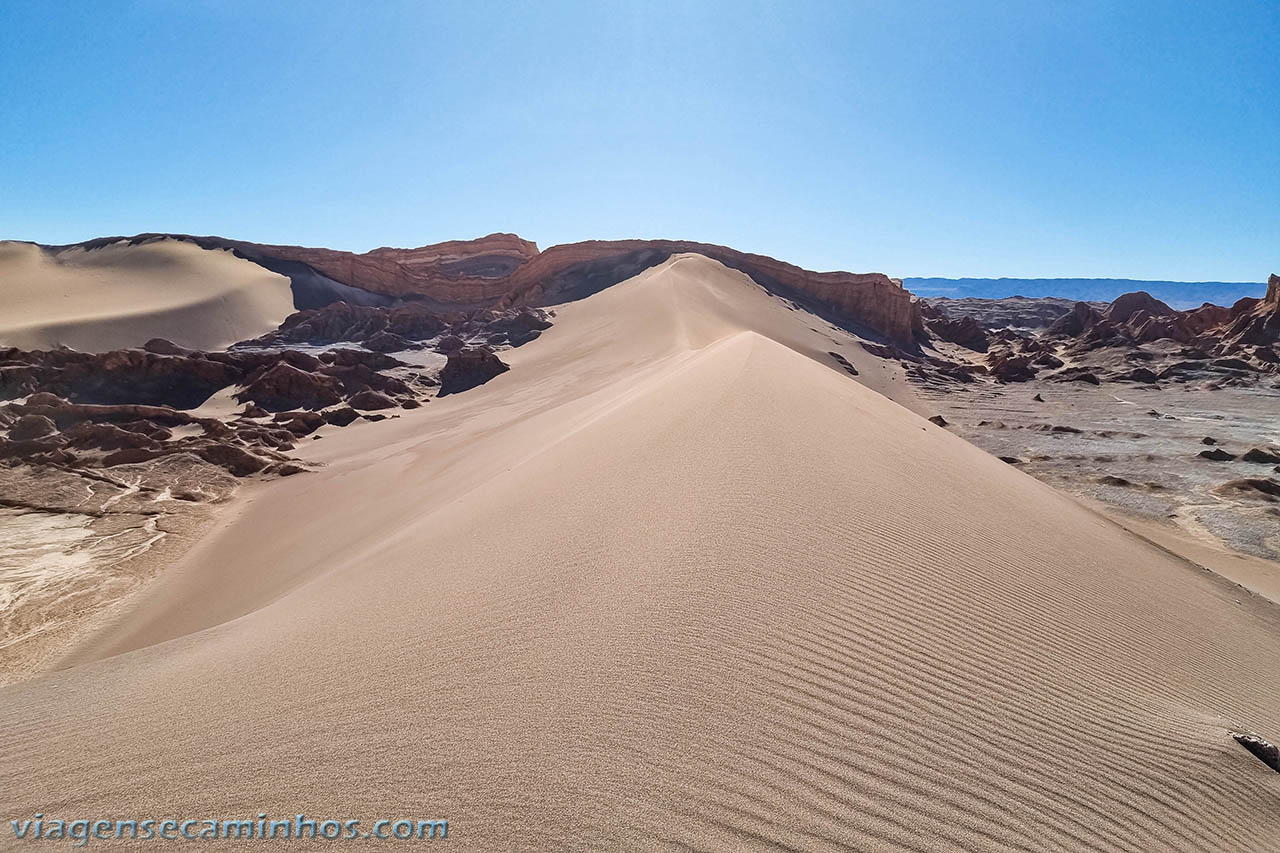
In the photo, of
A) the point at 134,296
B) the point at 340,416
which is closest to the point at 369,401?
the point at 340,416

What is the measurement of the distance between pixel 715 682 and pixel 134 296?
54008mm

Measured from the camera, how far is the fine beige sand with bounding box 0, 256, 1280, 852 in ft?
6.51

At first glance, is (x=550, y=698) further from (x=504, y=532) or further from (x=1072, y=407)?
(x=1072, y=407)

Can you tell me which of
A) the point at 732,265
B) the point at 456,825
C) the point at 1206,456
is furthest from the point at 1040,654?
the point at 732,265

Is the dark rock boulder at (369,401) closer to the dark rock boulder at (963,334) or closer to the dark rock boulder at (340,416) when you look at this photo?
the dark rock boulder at (340,416)

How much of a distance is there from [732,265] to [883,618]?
38.7 metres

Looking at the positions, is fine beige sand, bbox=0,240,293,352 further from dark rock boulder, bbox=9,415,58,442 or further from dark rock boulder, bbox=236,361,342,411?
dark rock boulder, bbox=9,415,58,442

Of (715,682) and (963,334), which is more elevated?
(963,334)

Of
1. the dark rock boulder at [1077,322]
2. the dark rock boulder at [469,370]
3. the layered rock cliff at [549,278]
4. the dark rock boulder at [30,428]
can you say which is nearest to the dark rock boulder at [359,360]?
the dark rock boulder at [469,370]

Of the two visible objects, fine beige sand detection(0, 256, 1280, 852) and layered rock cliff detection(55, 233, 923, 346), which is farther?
layered rock cliff detection(55, 233, 923, 346)

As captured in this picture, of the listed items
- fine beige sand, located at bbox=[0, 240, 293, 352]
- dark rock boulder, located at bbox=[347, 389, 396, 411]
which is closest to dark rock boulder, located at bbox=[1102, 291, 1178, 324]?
dark rock boulder, located at bbox=[347, 389, 396, 411]

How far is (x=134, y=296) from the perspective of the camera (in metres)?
42.1

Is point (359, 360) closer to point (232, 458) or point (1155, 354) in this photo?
point (232, 458)

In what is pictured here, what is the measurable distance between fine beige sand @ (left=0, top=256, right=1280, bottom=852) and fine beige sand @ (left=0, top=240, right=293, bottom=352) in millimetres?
37964
